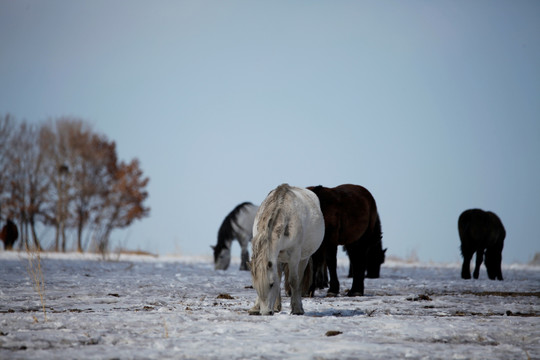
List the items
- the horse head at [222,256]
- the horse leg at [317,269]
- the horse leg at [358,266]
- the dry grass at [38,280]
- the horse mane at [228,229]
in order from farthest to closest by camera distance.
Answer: the horse mane at [228,229]
the horse head at [222,256]
the horse leg at [358,266]
the horse leg at [317,269]
the dry grass at [38,280]

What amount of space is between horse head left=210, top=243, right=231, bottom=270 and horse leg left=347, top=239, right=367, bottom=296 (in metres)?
10.5

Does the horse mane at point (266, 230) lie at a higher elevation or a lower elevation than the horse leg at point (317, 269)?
higher

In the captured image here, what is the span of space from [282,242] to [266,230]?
0.74 feet

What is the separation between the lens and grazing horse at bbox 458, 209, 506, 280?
15.1 meters

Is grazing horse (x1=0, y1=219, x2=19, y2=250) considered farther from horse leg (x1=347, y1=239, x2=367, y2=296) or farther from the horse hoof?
the horse hoof

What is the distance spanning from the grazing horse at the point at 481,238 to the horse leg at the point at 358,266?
6.55 meters

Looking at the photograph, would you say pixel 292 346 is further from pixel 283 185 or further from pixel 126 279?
pixel 126 279

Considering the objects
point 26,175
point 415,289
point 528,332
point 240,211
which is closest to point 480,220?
point 415,289

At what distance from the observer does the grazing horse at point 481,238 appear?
593 inches

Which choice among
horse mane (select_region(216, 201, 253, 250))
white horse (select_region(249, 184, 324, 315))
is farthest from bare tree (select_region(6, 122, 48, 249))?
white horse (select_region(249, 184, 324, 315))

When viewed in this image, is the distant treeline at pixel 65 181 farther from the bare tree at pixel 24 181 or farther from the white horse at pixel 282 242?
the white horse at pixel 282 242

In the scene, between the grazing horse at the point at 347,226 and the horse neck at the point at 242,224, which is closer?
the grazing horse at the point at 347,226

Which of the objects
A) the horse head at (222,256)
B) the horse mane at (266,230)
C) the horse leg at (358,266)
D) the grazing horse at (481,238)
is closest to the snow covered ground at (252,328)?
the horse mane at (266,230)

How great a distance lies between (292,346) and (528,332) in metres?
2.32
